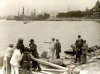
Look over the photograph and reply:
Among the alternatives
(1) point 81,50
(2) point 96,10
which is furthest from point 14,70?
(2) point 96,10

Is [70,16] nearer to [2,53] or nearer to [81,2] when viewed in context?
[81,2]

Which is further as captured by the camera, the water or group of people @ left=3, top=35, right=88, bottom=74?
the water

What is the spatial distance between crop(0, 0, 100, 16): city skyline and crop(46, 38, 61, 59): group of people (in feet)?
1.61

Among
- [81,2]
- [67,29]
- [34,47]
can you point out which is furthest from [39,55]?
[81,2]

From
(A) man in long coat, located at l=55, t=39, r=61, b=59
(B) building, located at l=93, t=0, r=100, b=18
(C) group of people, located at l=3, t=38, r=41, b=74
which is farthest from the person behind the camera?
(A) man in long coat, located at l=55, t=39, r=61, b=59

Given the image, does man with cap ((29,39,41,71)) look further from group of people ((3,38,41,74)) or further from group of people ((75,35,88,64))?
group of people ((75,35,88,64))

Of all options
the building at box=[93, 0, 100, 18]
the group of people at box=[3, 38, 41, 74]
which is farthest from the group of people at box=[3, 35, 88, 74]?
the building at box=[93, 0, 100, 18]

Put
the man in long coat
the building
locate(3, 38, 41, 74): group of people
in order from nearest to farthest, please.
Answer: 1. locate(3, 38, 41, 74): group of people
2. the building
3. the man in long coat

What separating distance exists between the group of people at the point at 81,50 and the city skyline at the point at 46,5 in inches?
20.2

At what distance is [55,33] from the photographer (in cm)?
778

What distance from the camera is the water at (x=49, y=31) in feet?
25.4

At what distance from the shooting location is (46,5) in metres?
7.71

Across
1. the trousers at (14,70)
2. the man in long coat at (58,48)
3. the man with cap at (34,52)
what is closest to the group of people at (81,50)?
the man in long coat at (58,48)

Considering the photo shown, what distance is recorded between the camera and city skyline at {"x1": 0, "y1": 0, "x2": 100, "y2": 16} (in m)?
7.70
